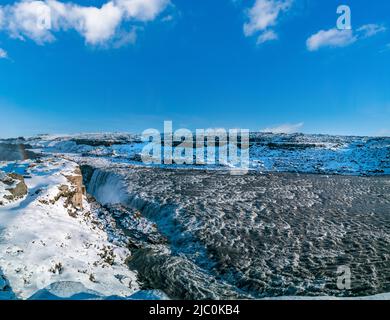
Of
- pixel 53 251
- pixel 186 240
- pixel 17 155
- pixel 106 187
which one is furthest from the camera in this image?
pixel 17 155

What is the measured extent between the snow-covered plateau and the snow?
0.04 m

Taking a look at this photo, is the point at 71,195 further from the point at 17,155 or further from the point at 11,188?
the point at 17,155

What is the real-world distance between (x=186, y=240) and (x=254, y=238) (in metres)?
3.39

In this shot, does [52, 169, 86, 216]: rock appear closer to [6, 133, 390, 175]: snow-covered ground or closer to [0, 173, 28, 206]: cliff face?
[0, 173, 28, 206]: cliff face

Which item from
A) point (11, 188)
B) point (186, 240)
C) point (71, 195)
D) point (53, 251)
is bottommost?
point (186, 240)

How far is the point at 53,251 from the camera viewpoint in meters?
11.0

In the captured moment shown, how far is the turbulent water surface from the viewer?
1111 centimetres

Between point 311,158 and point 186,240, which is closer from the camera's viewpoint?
point 186,240

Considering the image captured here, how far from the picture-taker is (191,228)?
16.7 metres

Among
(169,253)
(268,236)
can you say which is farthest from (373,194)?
(169,253)

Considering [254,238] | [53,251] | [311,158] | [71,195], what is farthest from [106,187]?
[311,158]

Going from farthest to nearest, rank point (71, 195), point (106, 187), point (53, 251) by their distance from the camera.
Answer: point (106, 187), point (71, 195), point (53, 251)

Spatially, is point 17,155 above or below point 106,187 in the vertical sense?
above

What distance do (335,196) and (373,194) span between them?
3.90 metres
